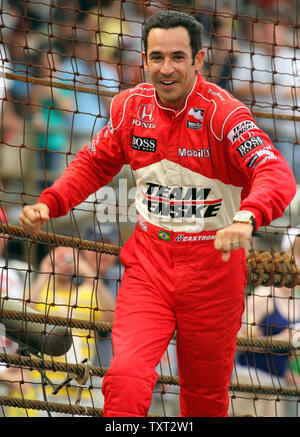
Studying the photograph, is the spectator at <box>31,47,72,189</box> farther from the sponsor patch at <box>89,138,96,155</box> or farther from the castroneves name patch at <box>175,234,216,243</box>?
the castroneves name patch at <box>175,234,216,243</box>

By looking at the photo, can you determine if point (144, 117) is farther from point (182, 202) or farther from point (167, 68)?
point (182, 202)

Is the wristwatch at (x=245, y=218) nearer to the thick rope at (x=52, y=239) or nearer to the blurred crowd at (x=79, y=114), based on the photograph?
the thick rope at (x=52, y=239)

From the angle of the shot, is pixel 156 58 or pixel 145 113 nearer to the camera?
pixel 156 58

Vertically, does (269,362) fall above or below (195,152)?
below

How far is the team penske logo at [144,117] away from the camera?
9.66 feet

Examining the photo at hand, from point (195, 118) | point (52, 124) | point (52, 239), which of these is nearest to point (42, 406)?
point (52, 239)

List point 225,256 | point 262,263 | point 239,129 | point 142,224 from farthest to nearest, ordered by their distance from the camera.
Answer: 1. point 262,263
2. point 142,224
3. point 239,129
4. point 225,256

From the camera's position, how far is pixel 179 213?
Answer: 293 cm

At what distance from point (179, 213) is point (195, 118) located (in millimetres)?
350

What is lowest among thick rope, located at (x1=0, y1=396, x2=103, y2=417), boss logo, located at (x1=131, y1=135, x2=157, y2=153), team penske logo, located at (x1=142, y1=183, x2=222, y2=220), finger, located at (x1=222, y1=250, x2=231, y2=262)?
thick rope, located at (x1=0, y1=396, x2=103, y2=417)

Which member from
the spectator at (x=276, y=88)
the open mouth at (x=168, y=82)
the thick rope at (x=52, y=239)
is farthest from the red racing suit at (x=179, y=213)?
the spectator at (x=276, y=88)

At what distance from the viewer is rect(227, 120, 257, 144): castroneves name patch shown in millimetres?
2766

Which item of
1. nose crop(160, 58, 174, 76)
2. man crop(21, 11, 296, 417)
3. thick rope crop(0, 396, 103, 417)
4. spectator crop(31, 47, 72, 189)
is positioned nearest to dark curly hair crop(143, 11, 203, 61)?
man crop(21, 11, 296, 417)

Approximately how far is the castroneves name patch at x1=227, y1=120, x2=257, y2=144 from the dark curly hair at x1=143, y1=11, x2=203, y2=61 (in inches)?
12.8
